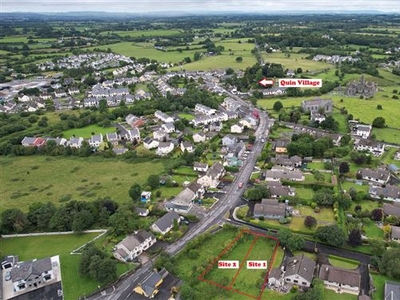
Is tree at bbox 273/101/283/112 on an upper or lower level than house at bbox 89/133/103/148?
upper

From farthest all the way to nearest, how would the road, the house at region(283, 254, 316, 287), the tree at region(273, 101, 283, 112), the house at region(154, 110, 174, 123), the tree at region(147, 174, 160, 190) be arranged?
the tree at region(273, 101, 283, 112) < the house at region(154, 110, 174, 123) < the tree at region(147, 174, 160, 190) < the road < the house at region(283, 254, 316, 287)

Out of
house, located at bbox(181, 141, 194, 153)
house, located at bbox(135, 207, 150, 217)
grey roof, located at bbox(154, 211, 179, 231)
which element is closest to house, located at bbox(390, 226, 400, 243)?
grey roof, located at bbox(154, 211, 179, 231)

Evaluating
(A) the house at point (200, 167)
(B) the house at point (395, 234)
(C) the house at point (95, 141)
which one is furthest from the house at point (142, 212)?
(B) the house at point (395, 234)

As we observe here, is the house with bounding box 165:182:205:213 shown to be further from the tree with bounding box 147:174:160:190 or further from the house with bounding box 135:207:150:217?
the tree with bounding box 147:174:160:190

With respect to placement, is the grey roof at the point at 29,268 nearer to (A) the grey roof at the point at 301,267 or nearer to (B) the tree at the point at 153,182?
(B) the tree at the point at 153,182

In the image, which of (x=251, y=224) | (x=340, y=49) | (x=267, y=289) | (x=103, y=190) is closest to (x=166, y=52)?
(x=340, y=49)

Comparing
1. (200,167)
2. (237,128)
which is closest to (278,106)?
(237,128)

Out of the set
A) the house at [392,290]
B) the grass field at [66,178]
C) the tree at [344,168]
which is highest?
the tree at [344,168]
